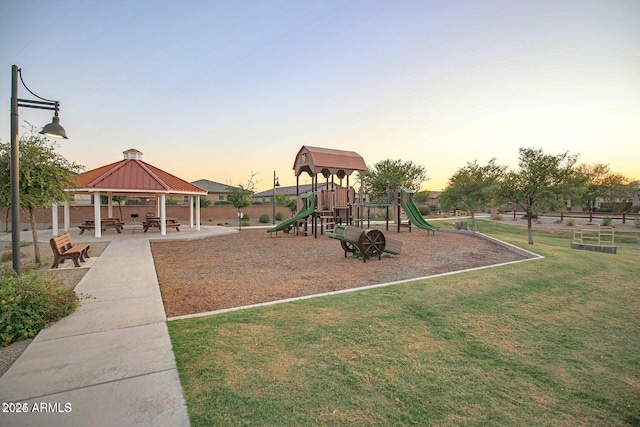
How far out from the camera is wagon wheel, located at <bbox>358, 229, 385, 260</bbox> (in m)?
9.39

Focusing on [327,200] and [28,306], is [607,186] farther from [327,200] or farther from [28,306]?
[28,306]

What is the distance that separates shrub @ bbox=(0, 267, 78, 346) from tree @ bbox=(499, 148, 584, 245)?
63.5 ft

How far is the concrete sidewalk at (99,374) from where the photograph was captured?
2.44 m

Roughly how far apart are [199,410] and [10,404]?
172 cm

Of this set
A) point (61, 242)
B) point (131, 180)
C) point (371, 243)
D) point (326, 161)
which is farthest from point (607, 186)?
point (61, 242)

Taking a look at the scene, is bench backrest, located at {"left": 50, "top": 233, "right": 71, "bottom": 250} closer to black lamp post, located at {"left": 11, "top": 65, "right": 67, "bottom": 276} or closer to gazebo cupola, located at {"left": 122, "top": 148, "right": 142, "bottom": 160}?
black lamp post, located at {"left": 11, "top": 65, "right": 67, "bottom": 276}

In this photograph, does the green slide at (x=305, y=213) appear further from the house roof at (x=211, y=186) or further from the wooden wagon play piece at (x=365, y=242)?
the house roof at (x=211, y=186)

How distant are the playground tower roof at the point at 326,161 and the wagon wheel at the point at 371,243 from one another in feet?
27.6

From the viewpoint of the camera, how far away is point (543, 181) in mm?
16109

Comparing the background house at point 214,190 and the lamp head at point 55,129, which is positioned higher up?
the background house at point 214,190

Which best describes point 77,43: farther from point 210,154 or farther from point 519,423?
point 519,423

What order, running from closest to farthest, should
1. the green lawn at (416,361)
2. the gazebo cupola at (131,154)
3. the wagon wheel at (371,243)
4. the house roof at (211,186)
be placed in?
the green lawn at (416,361)
the wagon wheel at (371,243)
the gazebo cupola at (131,154)
the house roof at (211,186)

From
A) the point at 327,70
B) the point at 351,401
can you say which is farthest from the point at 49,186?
the point at 327,70

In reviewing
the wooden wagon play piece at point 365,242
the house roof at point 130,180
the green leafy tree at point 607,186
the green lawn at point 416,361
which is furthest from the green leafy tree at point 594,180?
the house roof at point 130,180
